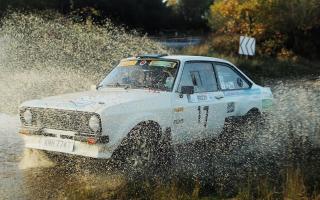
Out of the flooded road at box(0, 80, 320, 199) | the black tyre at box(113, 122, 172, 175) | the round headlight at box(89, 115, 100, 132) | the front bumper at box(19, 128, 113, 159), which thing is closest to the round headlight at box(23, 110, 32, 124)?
the front bumper at box(19, 128, 113, 159)

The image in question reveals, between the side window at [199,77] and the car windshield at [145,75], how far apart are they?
20 centimetres

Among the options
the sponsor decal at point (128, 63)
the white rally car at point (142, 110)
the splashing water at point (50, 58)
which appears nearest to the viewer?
the white rally car at point (142, 110)

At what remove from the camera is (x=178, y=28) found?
55188 millimetres

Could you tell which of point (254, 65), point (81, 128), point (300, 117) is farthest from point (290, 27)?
point (81, 128)

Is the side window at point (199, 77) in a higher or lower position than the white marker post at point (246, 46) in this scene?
higher


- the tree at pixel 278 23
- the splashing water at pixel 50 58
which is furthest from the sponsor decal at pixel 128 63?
the tree at pixel 278 23

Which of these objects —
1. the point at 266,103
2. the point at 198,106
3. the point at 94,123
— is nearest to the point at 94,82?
the point at 266,103

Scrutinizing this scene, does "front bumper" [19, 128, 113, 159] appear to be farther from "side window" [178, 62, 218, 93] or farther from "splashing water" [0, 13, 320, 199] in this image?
"side window" [178, 62, 218, 93]

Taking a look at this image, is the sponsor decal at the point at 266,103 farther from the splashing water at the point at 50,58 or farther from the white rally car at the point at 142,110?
the splashing water at the point at 50,58

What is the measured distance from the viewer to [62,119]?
726 cm

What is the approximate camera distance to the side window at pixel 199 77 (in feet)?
28.1

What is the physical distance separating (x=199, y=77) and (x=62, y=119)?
2.46 m

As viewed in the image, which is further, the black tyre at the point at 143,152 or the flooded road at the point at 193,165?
the black tyre at the point at 143,152

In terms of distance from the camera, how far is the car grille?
23.2 ft
